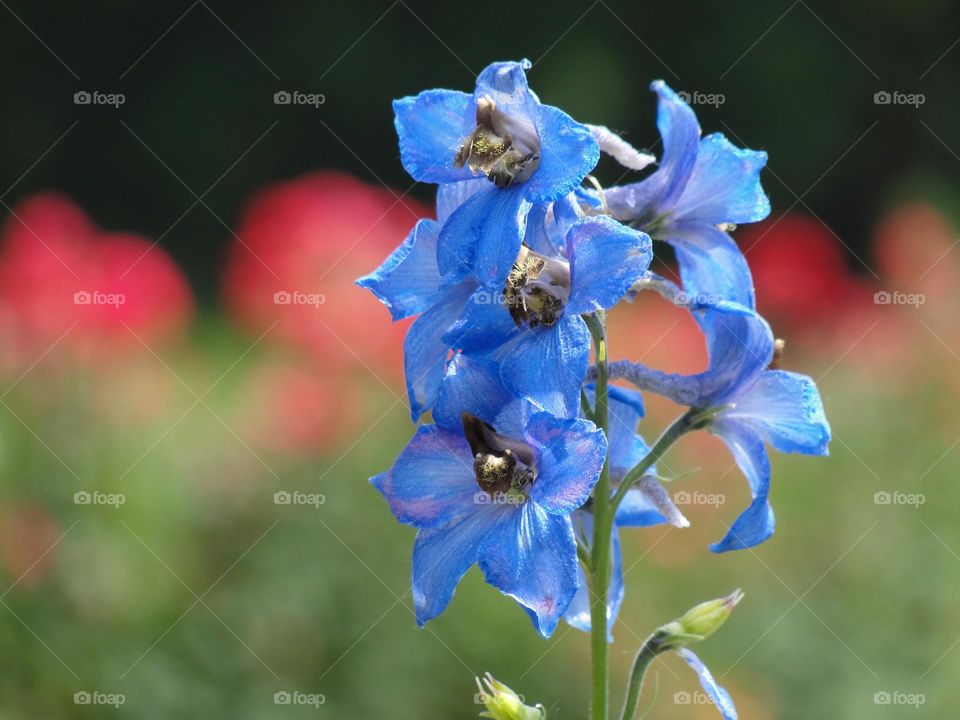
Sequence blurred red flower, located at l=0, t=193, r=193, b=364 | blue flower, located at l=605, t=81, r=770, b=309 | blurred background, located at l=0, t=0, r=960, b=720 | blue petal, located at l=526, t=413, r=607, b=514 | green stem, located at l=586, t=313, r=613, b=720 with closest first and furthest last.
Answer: blue petal, located at l=526, t=413, r=607, b=514 → green stem, located at l=586, t=313, r=613, b=720 → blue flower, located at l=605, t=81, r=770, b=309 → blurred background, located at l=0, t=0, r=960, b=720 → blurred red flower, located at l=0, t=193, r=193, b=364

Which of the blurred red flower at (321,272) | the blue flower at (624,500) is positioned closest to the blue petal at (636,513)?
the blue flower at (624,500)

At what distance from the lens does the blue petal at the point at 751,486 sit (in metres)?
1.42

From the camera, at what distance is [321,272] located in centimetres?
348

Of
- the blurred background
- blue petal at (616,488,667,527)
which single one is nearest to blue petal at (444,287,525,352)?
blue petal at (616,488,667,527)

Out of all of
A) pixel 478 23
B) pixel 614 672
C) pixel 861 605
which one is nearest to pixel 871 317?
pixel 861 605

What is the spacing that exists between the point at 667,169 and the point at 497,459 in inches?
16.6

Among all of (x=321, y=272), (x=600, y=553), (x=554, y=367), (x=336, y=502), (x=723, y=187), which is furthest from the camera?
(x=321, y=272)

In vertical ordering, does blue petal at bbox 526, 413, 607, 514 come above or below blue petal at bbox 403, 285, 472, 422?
below

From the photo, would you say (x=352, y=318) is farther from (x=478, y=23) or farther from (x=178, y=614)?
(x=478, y=23)

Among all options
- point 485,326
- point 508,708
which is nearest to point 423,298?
point 485,326

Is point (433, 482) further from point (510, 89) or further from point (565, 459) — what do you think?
point (510, 89)

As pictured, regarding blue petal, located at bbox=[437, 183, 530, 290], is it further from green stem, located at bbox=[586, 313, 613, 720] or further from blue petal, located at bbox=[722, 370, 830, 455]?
blue petal, located at bbox=[722, 370, 830, 455]

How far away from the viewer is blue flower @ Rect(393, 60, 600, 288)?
1224mm

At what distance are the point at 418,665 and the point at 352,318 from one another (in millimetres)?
962
